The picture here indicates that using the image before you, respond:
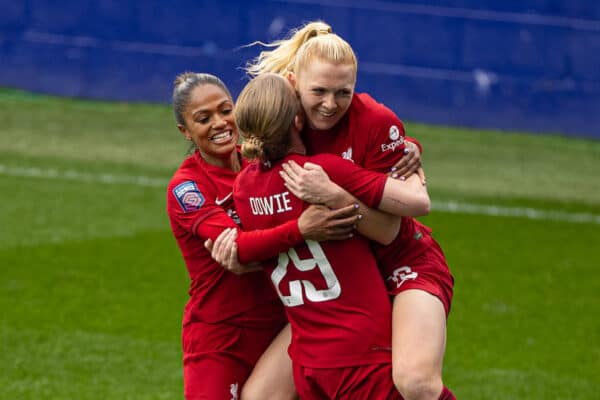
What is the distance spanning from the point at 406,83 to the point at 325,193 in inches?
609

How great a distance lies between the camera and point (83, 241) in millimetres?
11500

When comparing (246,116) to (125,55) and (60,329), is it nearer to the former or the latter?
(60,329)

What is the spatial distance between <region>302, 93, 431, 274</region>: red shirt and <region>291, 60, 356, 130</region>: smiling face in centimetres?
8

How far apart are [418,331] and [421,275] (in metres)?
0.32

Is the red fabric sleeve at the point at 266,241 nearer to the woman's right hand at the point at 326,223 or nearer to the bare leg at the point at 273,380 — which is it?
the woman's right hand at the point at 326,223

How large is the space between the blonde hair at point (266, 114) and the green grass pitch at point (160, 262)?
10.7 ft

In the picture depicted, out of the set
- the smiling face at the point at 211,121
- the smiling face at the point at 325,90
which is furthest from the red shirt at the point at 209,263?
the smiling face at the point at 325,90

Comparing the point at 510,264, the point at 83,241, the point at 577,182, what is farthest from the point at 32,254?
the point at 577,182

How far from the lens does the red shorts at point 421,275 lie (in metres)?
5.02

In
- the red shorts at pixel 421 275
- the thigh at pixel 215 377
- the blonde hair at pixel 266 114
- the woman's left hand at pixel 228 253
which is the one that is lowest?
the thigh at pixel 215 377

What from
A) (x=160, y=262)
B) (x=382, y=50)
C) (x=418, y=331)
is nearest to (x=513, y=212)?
(x=160, y=262)

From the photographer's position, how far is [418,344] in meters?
4.78

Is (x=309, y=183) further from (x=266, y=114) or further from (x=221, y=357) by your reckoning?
(x=221, y=357)

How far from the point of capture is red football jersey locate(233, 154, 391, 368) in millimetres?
4809
